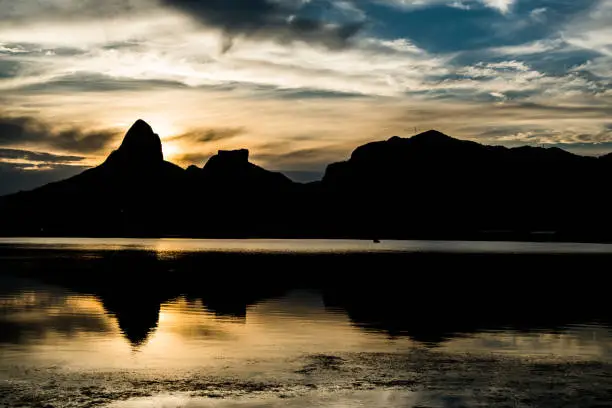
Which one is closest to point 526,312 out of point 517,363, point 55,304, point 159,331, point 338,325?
point 338,325

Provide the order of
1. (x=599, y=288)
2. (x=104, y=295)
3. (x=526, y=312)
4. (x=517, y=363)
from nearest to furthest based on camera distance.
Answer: (x=517, y=363) → (x=526, y=312) → (x=104, y=295) → (x=599, y=288)

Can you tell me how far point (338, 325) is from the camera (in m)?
43.0

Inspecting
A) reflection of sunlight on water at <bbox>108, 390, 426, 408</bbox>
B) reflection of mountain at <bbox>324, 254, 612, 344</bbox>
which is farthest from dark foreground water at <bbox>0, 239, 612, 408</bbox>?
reflection of mountain at <bbox>324, 254, 612, 344</bbox>

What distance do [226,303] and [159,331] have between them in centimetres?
1631

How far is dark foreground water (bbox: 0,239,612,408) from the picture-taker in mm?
23766

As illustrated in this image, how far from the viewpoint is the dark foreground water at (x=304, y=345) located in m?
23.8

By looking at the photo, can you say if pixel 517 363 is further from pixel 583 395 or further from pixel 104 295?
pixel 104 295

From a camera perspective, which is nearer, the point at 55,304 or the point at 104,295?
the point at 55,304

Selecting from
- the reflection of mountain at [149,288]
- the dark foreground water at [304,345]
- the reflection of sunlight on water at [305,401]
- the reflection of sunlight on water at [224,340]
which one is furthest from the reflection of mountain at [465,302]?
the reflection of sunlight on water at [305,401]

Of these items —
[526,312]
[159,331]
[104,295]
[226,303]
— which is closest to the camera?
[159,331]

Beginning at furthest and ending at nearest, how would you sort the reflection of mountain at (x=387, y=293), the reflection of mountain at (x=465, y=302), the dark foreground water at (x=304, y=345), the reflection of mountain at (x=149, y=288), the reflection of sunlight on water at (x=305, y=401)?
the reflection of mountain at (x=149, y=288), the reflection of mountain at (x=387, y=293), the reflection of mountain at (x=465, y=302), the dark foreground water at (x=304, y=345), the reflection of sunlight on water at (x=305, y=401)

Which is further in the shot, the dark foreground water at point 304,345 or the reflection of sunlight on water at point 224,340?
the reflection of sunlight on water at point 224,340

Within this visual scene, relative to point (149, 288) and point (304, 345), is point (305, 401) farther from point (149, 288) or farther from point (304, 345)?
point (149, 288)

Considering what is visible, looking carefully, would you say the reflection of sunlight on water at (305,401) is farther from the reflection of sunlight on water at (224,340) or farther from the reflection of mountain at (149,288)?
the reflection of mountain at (149,288)
